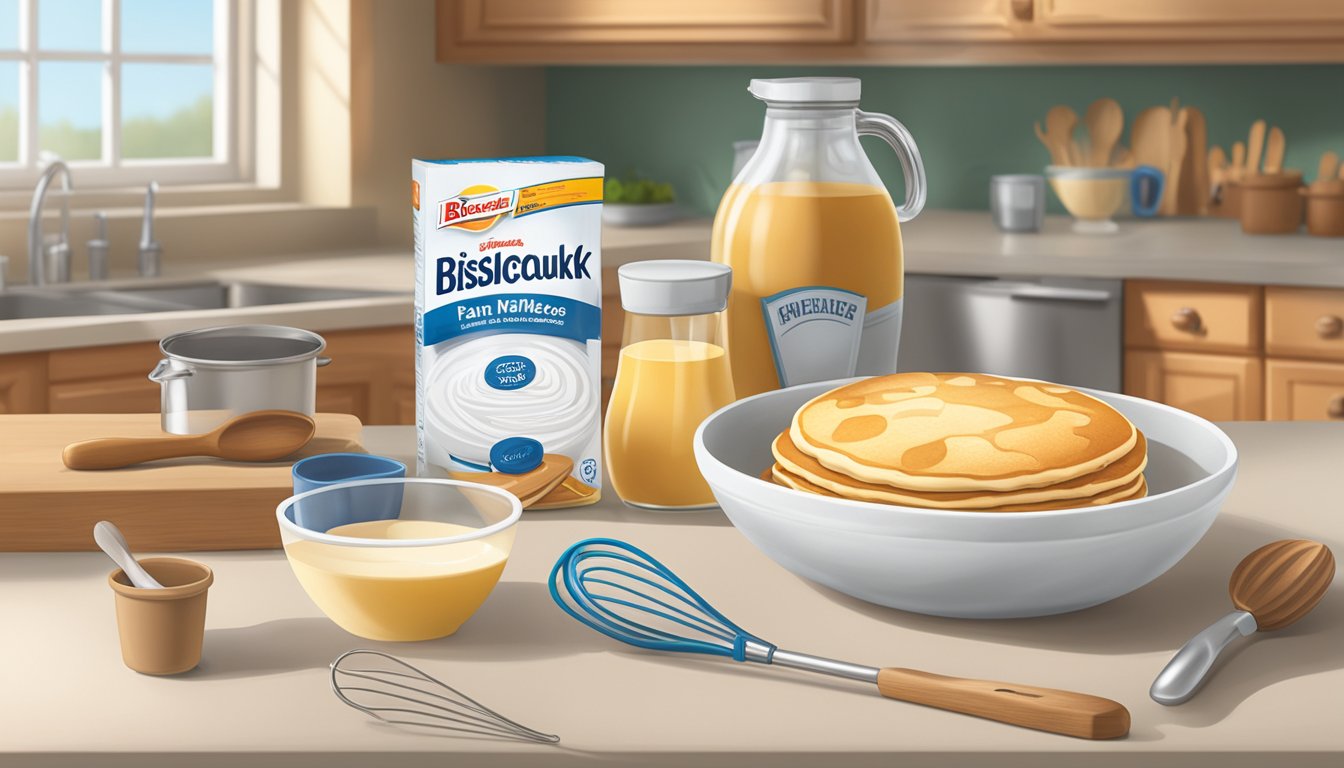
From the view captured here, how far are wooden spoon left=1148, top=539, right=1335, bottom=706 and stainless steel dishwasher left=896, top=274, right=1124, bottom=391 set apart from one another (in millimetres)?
2026

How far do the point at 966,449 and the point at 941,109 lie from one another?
9.97ft

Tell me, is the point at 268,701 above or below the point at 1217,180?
below

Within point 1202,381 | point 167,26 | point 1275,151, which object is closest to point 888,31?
point 1275,151

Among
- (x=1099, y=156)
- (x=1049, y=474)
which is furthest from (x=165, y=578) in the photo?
(x=1099, y=156)

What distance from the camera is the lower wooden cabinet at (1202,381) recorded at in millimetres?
2721

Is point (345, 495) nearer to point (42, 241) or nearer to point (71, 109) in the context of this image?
point (42, 241)

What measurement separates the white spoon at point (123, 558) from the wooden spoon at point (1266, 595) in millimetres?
522

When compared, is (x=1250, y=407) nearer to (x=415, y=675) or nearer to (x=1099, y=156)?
(x=1099, y=156)

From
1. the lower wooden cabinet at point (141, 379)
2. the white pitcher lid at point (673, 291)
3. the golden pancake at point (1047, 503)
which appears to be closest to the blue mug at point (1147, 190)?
the lower wooden cabinet at point (141, 379)

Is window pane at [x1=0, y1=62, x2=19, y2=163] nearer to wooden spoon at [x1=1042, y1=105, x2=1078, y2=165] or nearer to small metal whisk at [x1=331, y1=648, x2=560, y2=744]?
wooden spoon at [x1=1042, y1=105, x2=1078, y2=165]

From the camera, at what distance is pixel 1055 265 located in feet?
9.25

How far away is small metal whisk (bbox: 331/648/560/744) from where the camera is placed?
25.7 inches

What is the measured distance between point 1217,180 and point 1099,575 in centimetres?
296

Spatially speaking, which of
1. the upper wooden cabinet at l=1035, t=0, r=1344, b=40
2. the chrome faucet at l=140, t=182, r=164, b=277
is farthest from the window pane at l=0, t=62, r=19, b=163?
the upper wooden cabinet at l=1035, t=0, r=1344, b=40
